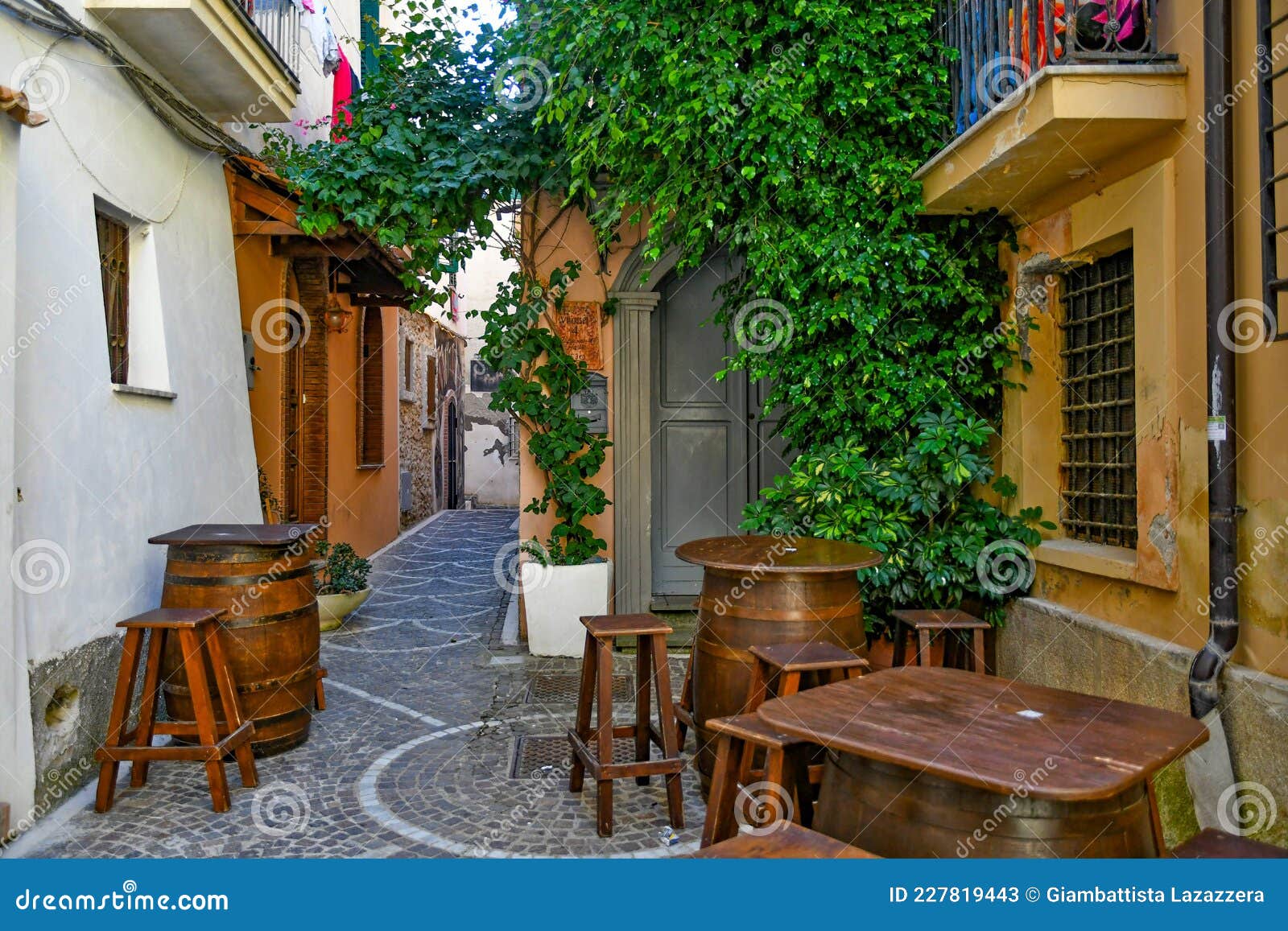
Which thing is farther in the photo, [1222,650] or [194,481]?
[194,481]

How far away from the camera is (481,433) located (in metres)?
Result: 24.2

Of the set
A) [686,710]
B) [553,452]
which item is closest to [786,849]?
[686,710]

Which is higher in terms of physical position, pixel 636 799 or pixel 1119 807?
pixel 1119 807

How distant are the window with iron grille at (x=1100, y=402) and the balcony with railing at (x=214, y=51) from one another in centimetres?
522

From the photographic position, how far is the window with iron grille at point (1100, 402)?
4.77 meters

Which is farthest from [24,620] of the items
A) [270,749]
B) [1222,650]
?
[1222,650]

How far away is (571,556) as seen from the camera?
286 inches

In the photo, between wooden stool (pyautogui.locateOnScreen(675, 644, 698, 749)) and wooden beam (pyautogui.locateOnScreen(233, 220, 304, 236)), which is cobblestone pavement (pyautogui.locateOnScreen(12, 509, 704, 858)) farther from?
wooden beam (pyautogui.locateOnScreen(233, 220, 304, 236))

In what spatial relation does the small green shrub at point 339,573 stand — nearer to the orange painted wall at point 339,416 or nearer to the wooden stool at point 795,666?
the orange painted wall at point 339,416

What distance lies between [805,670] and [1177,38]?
3295mm

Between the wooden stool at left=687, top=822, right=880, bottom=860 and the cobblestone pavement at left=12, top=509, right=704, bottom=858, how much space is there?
1685 mm

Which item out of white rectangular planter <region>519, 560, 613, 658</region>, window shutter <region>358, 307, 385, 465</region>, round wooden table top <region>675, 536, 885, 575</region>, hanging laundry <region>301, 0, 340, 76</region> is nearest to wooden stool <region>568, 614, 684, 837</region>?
round wooden table top <region>675, 536, 885, 575</region>

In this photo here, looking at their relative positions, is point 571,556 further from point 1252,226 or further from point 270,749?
point 1252,226

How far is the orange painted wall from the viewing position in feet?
27.2
